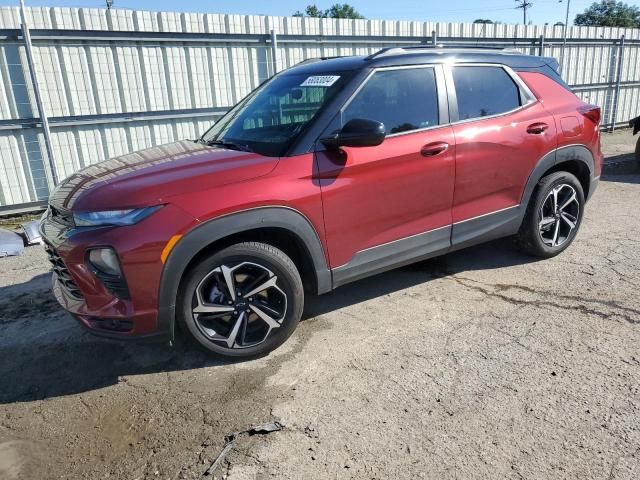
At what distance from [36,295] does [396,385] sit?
11.5 feet

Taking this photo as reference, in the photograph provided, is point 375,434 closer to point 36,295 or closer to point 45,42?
point 36,295

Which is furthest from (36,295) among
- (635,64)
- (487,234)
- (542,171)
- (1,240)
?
(635,64)

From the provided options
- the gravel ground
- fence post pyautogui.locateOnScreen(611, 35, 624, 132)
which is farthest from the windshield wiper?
fence post pyautogui.locateOnScreen(611, 35, 624, 132)

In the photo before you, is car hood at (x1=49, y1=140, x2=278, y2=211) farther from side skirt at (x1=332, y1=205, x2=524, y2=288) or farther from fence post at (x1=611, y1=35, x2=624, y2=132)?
fence post at (x1=611, y1=35, x2=624, y2=132)

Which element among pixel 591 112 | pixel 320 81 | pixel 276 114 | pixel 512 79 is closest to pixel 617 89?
pixel 591 112

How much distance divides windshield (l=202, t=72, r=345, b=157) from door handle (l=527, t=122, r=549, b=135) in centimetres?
178

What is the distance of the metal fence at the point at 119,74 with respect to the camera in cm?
706

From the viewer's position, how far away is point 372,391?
2844 millimetres

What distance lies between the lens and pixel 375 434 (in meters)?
2.49

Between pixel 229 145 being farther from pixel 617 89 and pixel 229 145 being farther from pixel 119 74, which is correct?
pixel 617 89

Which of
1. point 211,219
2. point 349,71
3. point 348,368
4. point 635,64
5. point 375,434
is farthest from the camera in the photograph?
point 635,64

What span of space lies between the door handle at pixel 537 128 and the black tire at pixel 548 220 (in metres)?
0.46

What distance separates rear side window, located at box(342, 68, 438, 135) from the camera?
11.3ft

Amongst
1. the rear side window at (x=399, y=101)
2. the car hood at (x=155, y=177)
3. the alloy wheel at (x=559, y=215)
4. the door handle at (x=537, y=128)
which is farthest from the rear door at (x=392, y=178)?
the alloy wheel at (x=559, y=215)
